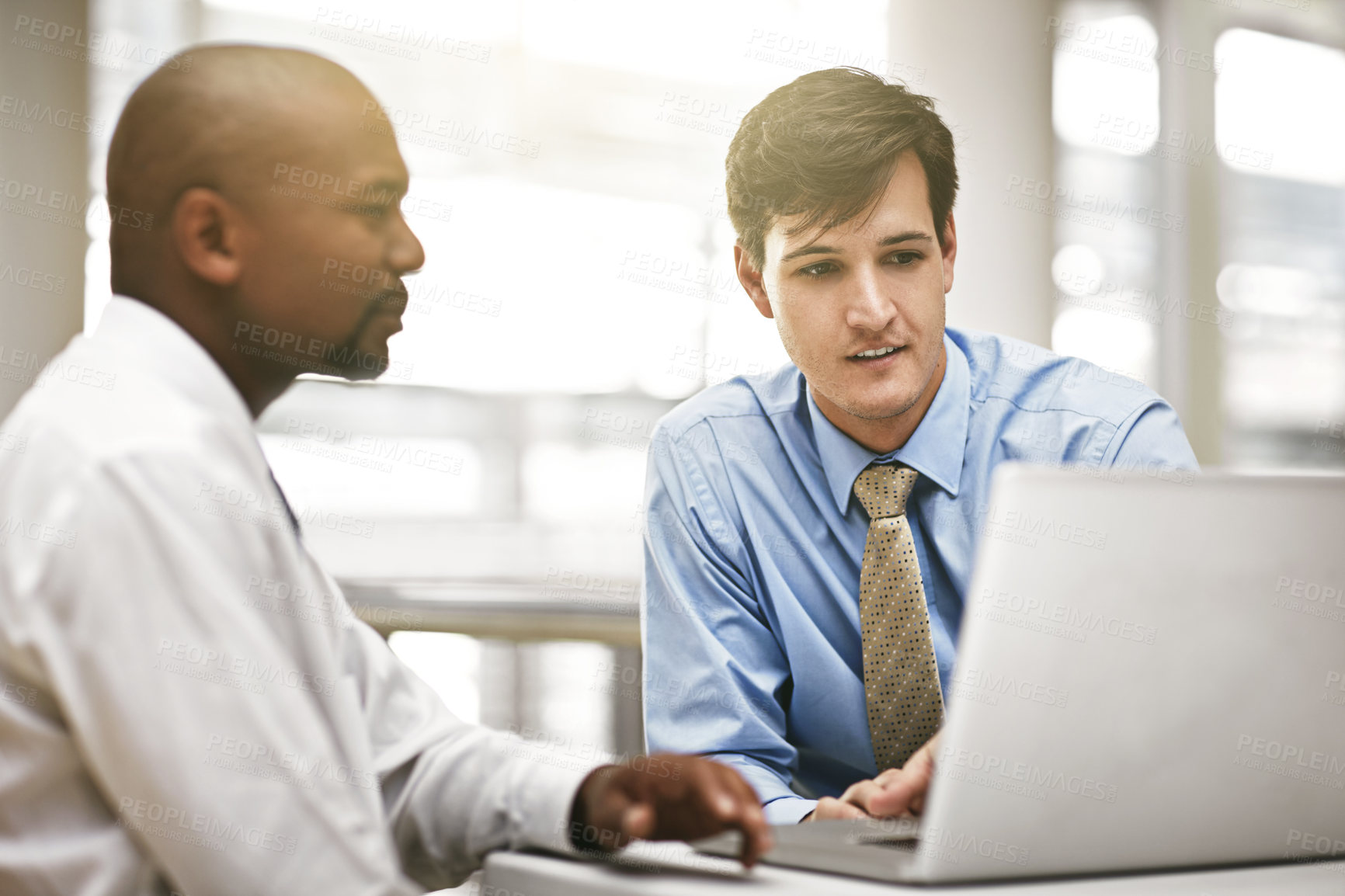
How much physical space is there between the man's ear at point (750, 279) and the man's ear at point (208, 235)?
92cm

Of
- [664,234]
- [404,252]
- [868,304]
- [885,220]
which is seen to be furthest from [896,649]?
[664,234]

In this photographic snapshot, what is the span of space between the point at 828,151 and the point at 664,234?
9.08 feet

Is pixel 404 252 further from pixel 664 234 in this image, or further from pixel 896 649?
pixel 664 234

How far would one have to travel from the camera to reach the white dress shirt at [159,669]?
0.67m

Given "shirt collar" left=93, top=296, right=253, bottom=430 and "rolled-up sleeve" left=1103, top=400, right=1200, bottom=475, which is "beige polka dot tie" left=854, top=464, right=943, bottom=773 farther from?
"shirt collar" left=93, top=296, right=253, bottom=430

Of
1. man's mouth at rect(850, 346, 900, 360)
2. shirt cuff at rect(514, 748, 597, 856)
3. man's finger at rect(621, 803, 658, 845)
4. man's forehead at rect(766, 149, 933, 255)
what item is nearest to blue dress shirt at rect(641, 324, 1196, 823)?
man's mouth at rect(850, 346, 900, 360)

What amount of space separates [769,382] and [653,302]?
2.50 m

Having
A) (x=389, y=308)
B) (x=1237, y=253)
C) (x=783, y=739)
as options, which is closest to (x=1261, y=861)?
(x=783, y=739)

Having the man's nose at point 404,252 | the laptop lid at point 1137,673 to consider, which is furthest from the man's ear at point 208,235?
the laptop lid at point 1137,673

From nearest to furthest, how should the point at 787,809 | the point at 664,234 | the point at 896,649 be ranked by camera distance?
the point at 787,809, the point at 896,649, the point at 664,234

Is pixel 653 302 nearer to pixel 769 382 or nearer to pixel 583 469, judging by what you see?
pixel 583 469

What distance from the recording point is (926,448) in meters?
1.48

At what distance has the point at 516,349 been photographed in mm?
3979

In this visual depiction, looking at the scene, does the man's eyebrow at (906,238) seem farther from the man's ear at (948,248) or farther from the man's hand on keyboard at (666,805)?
the man's hand on keyboard at (666,805)
